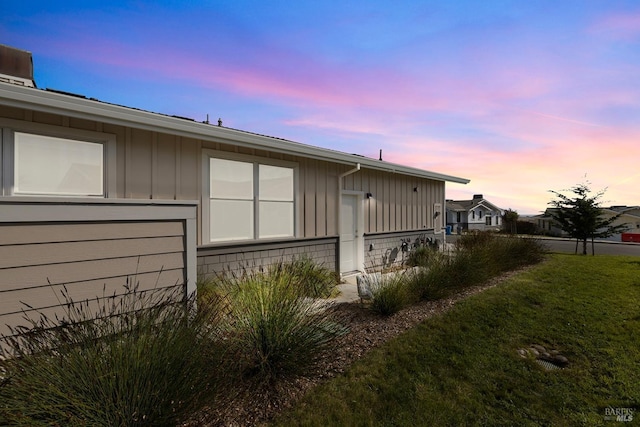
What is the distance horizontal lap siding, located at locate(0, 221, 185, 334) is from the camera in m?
2.54

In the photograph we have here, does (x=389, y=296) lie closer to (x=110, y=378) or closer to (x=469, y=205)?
(x=110, y=378)

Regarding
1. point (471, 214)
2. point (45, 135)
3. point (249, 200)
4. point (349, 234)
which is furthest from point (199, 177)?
point (471, 214)

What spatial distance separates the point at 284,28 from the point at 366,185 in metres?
4.65

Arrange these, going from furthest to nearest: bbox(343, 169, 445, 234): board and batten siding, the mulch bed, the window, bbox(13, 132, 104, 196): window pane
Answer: bbox(343, 169, 445, 234): board and batten siding < the window < bbox(13, 132, 104, 196): window pane < the mulch bed

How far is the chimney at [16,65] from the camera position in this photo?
6.77 meters

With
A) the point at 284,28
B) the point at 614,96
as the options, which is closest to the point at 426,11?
the point at 284,28

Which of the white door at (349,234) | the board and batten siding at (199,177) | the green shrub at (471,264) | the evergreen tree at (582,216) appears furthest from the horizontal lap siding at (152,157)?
the evergreen tree at (582,216)

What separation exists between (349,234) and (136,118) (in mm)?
5994

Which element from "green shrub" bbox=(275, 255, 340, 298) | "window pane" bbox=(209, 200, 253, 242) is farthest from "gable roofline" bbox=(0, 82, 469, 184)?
"green shrub" bbox=(275, 255, 340, 298)

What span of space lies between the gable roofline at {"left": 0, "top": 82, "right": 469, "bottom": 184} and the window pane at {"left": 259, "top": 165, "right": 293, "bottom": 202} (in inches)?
22.6

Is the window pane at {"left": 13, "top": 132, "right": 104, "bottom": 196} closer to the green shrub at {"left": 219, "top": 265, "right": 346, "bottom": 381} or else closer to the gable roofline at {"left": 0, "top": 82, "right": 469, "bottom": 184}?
the gable roofline at {"left": 0, "top": 82, "right": 469, "bottom": 184}

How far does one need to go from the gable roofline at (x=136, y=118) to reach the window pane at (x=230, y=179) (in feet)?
1.88

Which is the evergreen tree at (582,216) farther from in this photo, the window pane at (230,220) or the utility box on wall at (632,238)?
the utility box on wall at (632,238)
